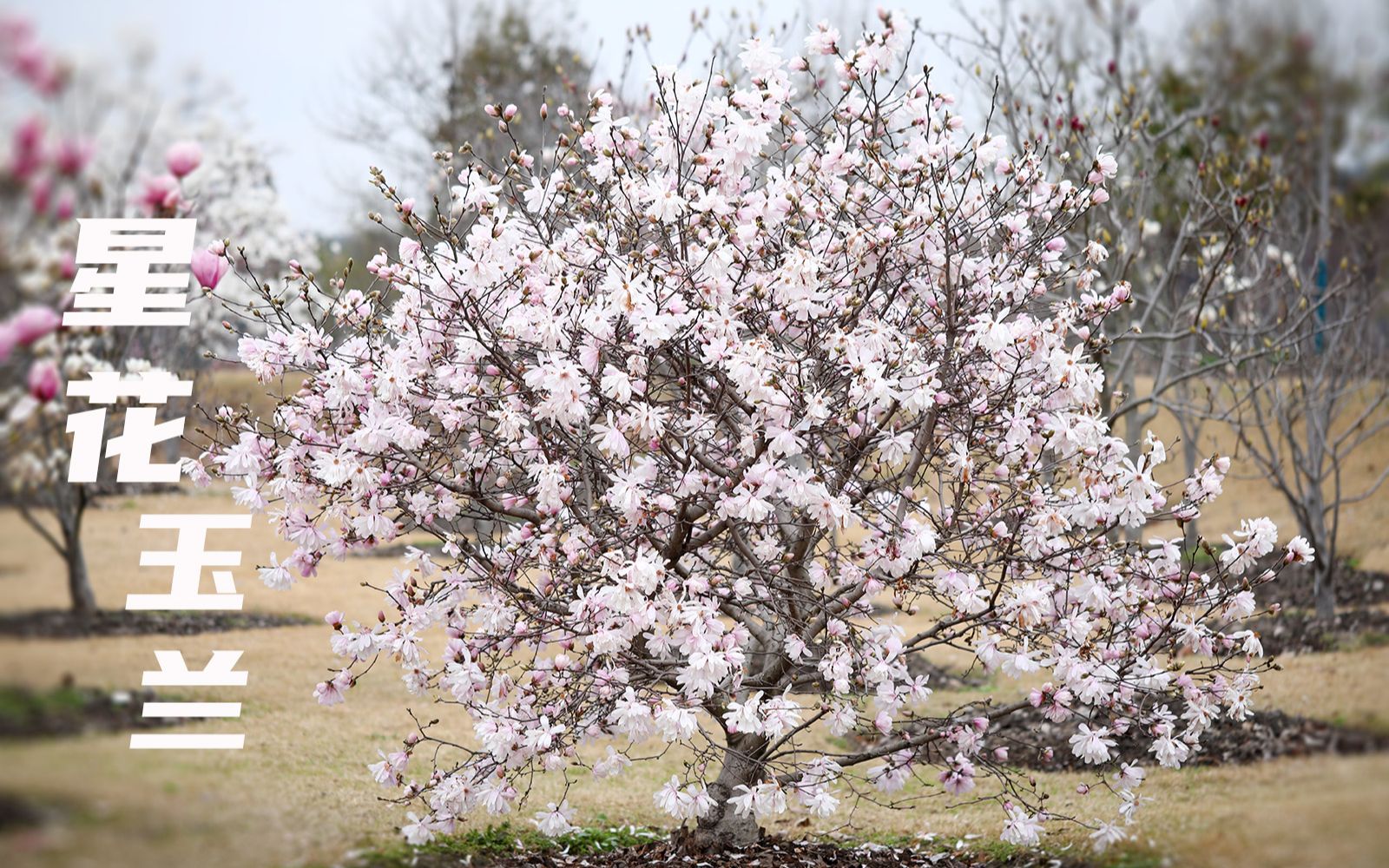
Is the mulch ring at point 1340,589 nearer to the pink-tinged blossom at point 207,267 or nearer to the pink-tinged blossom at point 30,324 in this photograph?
the pink-tinged blossom at point 207,267

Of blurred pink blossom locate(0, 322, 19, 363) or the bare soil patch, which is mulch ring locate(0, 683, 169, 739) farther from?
the bare soil patch

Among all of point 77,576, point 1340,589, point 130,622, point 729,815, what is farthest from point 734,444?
point 1340,589

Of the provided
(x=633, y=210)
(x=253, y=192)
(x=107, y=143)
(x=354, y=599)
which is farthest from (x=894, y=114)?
(x=253, y=192)

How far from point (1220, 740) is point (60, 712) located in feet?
21.0

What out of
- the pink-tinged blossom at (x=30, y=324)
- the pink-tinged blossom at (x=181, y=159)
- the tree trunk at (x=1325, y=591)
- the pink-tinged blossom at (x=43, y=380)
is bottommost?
the tree trunk at (x=1325, y=591)

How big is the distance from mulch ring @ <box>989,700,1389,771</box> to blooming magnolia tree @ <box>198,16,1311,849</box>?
167cm

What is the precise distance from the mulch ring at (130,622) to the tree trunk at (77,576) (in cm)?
5

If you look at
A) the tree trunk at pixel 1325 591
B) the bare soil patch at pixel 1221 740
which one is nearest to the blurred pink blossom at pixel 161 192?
the bare soil patch at pixel 1221 740

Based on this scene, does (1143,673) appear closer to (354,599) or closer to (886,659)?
(886,659)

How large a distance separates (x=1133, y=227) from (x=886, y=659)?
5583 millimetres

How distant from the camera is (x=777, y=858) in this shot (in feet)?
17.9

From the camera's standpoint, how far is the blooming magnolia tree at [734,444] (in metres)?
4.38

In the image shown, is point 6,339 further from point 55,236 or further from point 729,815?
point 729,815

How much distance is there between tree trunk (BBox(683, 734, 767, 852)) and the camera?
5.30 m
